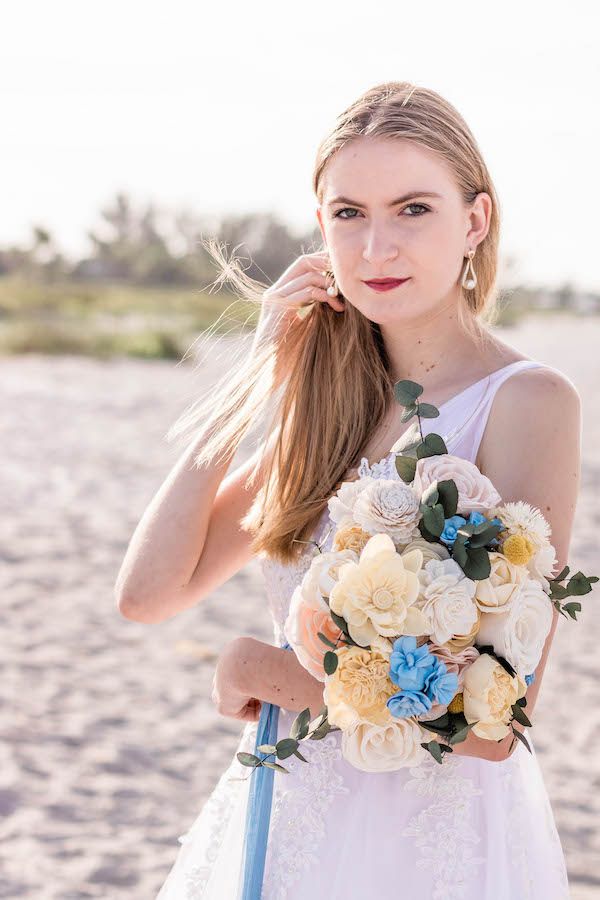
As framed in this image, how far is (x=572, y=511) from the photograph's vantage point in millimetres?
2082

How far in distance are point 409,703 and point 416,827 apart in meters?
0.51

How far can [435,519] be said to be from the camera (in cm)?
175

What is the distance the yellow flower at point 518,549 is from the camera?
1.76m

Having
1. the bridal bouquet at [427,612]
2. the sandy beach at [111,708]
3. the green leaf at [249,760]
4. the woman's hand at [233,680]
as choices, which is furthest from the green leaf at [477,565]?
the sandy beach at [111,708]

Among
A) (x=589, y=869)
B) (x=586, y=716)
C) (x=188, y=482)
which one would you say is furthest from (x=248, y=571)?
(x=188, y=482)

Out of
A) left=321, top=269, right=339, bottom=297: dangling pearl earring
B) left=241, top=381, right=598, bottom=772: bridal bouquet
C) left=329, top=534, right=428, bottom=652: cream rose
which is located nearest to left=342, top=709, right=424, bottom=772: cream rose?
left=241, top=381, right=598, bottom=772: bridal bouquet

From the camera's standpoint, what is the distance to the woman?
2105 millimetres

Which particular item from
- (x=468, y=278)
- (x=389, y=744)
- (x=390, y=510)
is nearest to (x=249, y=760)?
(x=389, y=744)

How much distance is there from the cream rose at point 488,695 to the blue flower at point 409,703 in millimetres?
75

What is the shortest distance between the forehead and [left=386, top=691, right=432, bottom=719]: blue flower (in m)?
0.94

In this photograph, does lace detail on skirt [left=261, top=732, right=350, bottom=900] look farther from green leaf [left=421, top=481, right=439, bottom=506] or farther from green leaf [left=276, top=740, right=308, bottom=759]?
green leaf [left=421, top=481, right=439, bottom=506]

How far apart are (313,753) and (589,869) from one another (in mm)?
3051

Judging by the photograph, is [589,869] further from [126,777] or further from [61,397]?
[61,397]

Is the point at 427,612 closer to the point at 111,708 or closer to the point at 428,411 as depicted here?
the point at 428,411
